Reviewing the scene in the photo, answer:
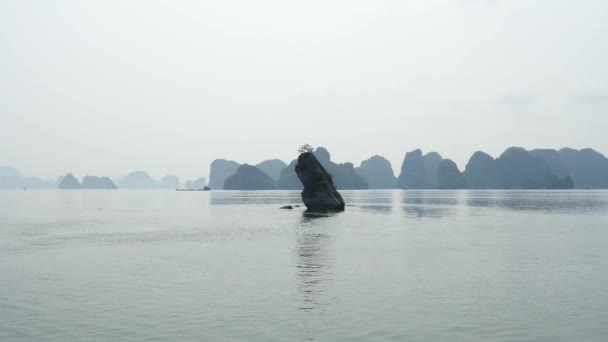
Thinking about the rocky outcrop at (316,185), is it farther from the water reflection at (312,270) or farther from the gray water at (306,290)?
the gray water at (306,290)

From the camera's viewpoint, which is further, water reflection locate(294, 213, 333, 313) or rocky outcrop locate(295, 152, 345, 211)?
rocky outcrop locate(295, 152, 345, 211)

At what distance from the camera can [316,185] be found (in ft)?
371

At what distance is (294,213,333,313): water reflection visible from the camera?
87.6 ft

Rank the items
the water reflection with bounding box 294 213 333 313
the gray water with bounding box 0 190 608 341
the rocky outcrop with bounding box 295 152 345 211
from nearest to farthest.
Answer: the gray water with bounding box 0 190 608 341 < the water reflection with bounding box 294 213 333 313 < the rocky outcrop with bounding box 295 152 345 211

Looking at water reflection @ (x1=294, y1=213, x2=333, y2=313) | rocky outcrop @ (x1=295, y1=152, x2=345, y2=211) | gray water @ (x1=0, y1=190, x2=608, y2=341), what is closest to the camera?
gray water @ (x1=0, y1=190, x2=608, y2=341)

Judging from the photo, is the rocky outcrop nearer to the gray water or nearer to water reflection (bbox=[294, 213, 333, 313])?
water reflection (bbox=[294, 213, 333, 313])

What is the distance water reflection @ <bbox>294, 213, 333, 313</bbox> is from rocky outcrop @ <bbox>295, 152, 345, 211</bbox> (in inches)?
1902

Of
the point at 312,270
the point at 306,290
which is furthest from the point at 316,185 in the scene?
the point at 306,290

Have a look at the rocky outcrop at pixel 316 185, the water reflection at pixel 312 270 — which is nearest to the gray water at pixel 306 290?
the water reflection at pixel 312 270

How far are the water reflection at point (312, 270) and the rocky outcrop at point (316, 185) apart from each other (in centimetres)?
4830

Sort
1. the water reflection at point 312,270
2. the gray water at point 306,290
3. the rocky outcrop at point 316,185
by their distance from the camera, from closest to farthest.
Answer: the gray water at point 306,290
the water reflection at point 312,270
the rocky outcrop at point 316,185

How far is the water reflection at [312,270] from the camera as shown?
26703 millimetres

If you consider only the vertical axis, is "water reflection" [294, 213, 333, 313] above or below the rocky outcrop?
below

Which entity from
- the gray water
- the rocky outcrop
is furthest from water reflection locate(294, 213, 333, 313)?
the rocky outcrop
